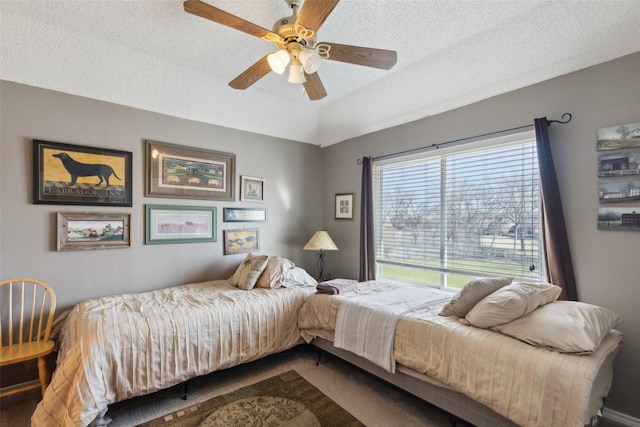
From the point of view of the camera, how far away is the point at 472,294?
2016 millimetres

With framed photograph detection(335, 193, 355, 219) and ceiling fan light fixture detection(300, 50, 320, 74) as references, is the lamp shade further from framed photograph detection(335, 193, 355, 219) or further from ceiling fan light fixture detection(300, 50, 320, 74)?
ceiling fan light fixture detection(300, 50, 320, 74)

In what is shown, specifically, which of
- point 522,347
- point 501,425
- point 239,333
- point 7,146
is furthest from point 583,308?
point 7,146

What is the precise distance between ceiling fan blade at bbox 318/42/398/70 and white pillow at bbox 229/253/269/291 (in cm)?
208

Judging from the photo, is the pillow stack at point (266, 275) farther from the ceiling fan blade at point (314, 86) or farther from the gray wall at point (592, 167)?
the gray wall at point (592, 167)

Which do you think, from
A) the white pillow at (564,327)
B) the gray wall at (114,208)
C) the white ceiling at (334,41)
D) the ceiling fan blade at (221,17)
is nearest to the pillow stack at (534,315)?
the white pillow at (564,327)

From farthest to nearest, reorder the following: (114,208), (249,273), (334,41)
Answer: (249,273) → (114,208) → (334,41)

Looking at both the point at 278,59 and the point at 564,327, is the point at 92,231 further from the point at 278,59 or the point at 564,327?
the point at 564,327

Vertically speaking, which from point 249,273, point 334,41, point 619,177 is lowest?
point 249,273

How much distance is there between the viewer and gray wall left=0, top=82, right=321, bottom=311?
2.32 metres

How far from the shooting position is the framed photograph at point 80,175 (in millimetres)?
2414

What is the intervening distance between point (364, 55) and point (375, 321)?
1907mm

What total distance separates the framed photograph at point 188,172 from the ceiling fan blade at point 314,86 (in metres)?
1.54

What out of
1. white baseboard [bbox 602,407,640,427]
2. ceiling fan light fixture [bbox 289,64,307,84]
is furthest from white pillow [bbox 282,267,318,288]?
white baseboard [bbox 602,407,640,427]

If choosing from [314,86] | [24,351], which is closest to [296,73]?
[314,86]
